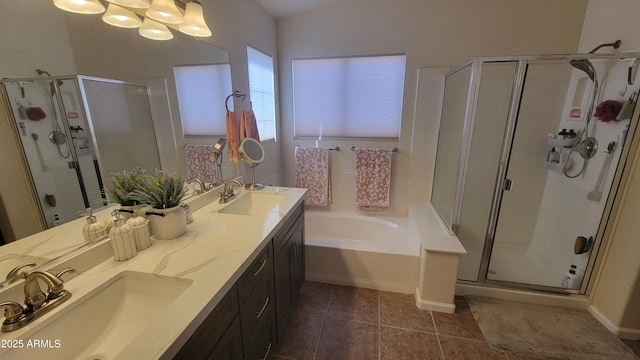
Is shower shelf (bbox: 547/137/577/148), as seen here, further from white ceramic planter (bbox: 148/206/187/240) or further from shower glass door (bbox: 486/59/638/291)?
white ceramic planter (bbox: 148/206/187/240)

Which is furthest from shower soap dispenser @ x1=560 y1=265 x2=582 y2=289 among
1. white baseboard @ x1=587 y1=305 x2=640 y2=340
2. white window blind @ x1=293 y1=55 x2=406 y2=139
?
white window blind @ x1=293 y1=55 x2=406 y2=139

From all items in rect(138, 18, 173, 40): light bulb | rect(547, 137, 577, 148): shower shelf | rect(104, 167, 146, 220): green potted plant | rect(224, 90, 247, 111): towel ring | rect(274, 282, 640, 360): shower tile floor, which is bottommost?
rect(274, 282, 640, 360): shower tile floor

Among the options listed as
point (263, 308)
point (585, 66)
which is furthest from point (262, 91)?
point (585, 66)

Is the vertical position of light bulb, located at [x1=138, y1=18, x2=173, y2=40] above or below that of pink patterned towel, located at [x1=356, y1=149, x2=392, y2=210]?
above

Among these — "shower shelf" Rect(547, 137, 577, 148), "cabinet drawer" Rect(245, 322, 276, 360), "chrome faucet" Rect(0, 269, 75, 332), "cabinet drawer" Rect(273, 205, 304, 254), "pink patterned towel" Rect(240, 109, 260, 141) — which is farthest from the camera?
"shower shelf" Rect(547, 137, 577, 148)

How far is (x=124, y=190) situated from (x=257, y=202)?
90 centimetres

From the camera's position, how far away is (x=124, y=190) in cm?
109

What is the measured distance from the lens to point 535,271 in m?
2.23

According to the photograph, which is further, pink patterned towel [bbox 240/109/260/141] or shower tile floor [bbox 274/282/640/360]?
pink patterned towel [bbox 240/109/260/141]

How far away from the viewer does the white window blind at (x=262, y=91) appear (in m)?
2.28

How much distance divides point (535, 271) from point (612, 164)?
102 cm

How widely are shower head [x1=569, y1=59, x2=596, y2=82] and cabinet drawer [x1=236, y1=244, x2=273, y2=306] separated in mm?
2580

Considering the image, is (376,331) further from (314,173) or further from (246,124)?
(246,124)

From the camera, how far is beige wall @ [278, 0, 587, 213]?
7.39 ft
